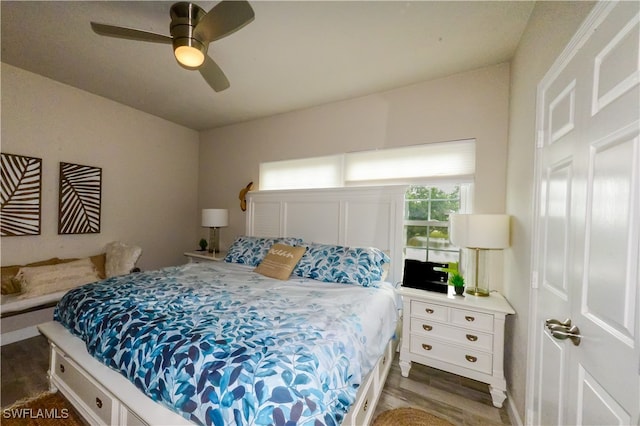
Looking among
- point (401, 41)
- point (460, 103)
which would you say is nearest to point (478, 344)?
point (460, 103)

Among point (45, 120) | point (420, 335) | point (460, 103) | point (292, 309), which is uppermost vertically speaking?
point (460, 103)

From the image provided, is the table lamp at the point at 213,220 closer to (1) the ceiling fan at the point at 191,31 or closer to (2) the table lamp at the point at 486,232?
(1) the ceiling fan at the point at 191,31

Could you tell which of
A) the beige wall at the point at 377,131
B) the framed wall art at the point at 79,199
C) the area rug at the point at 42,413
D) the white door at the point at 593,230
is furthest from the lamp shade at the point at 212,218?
the white door at the point at 593,230

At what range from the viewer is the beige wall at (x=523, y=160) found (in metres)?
1.36

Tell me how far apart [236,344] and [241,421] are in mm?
284

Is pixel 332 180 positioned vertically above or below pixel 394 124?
below

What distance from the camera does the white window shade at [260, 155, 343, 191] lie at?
305 cm

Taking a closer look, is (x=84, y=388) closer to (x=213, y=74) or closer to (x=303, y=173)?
(x=213, y=74)

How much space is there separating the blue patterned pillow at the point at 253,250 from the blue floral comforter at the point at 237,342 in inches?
31.4

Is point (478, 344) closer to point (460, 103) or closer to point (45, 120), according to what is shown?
point (460, 103)

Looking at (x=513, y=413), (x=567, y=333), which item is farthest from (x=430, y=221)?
(x=567, y=333)

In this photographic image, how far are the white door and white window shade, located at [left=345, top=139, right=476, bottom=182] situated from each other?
1.03m

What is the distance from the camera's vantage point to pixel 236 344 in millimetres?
1089

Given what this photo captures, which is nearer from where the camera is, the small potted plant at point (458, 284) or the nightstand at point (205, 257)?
the small potted plant at point (458, 284)
